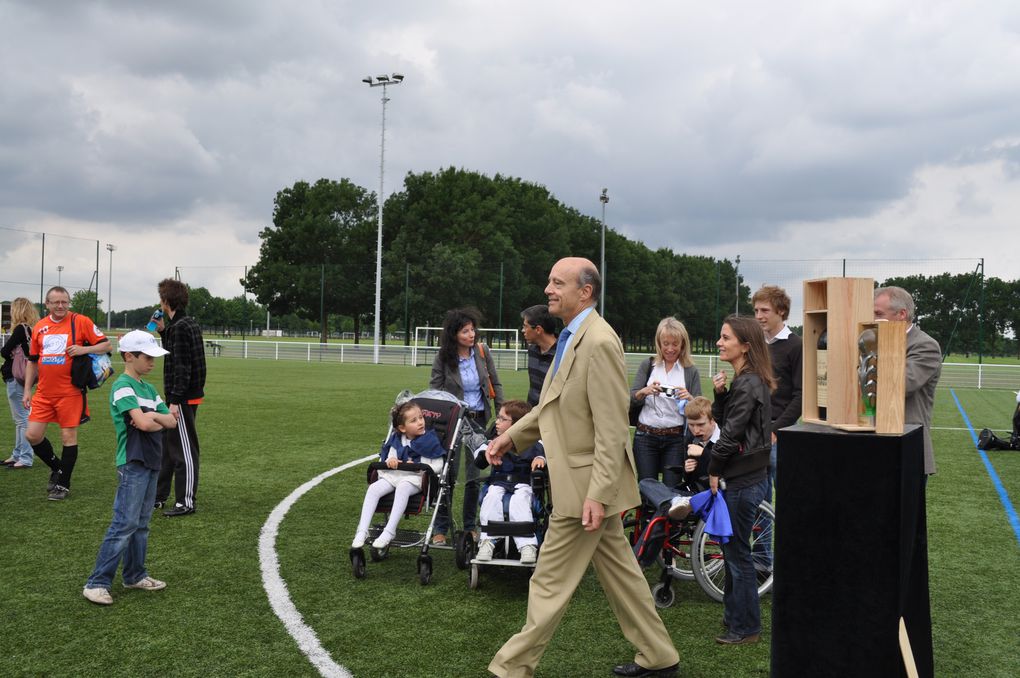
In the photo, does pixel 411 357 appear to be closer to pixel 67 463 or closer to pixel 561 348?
pixel 67 463

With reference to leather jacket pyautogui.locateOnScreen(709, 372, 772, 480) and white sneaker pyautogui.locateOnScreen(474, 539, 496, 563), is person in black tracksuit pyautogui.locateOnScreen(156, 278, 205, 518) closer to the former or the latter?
white sneaker pyautogui.locateOnScreen(474, 539, 496, 563)

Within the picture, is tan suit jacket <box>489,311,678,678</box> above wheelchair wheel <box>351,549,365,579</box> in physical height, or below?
above

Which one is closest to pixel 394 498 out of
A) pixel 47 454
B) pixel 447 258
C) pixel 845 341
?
pixel 845 341

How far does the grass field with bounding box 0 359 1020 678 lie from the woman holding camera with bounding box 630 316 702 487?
0.80 metres

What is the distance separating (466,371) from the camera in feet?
22.7

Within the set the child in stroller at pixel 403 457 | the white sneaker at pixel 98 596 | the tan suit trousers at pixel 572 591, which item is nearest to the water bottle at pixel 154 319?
the child in stroller at pixel 403 457

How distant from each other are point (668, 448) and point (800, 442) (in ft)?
10.1

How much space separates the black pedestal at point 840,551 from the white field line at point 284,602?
2.09 meters

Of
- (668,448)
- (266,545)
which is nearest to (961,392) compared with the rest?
(668,448)

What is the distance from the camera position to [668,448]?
6059mm

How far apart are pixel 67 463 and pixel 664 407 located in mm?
5447

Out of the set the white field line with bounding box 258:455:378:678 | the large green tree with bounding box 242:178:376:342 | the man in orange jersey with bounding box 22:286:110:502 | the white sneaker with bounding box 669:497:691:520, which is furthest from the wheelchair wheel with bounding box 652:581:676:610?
the large green tree with bounding box 242:178:376:342

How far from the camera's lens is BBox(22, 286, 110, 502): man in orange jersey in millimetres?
7559

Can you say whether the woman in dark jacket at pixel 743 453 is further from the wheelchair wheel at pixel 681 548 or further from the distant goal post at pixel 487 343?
the distant goal post at pixel 487 343
